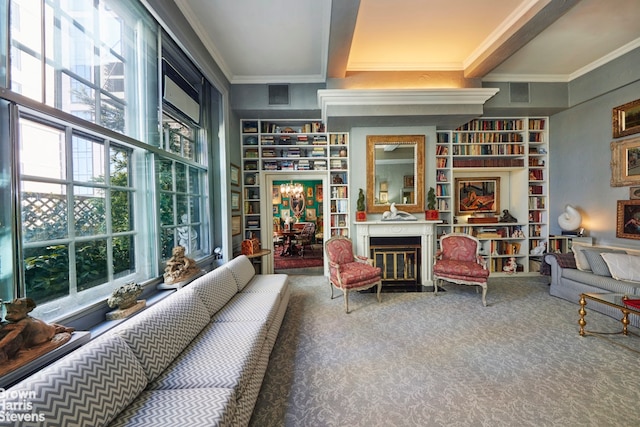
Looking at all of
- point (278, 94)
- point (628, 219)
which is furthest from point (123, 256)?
point (628, 219)

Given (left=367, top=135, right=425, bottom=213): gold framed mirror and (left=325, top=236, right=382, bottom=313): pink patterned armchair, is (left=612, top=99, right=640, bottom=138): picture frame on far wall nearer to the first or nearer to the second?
(left=367, top=135, right=425, bottom=213): gold framed mirror

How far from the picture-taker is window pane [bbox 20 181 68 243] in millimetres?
1373

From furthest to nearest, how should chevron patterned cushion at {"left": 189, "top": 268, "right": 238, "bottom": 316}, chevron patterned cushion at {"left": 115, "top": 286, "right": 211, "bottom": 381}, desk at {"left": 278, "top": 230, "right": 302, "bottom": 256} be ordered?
desk at {"left": 278, "top": 230, "right": 302, "bottom": 256} → chevron patterned cushion at {"left": 189, "top": 268, "right": 238, "bottom": 316} → chevron patterned cushion at {"left": 115, "top": 286, "right": 211, "bottom": 381}

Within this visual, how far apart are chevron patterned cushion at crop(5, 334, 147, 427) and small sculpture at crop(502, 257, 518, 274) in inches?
215

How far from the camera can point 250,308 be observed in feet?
Answer: 7.43

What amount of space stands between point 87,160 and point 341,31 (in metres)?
2.59

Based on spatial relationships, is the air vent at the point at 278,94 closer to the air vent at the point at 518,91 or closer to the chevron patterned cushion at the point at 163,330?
the chevron patterned cushion at the point at 163,330

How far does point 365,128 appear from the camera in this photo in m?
4.19

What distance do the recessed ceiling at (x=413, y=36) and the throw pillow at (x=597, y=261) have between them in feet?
9.01

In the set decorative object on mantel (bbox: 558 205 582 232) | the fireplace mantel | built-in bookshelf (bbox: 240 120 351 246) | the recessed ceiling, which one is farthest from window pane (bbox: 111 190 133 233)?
decorative object on mantel (bbox: 558 205 582 232)

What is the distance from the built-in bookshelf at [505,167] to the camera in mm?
4457

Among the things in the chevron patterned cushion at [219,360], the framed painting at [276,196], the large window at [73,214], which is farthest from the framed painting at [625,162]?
the framed painting at [276,196]

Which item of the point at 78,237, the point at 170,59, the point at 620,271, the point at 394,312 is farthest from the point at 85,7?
the point at 620,271

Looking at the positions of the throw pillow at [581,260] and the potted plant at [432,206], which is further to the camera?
the potted plant at [432,206]
